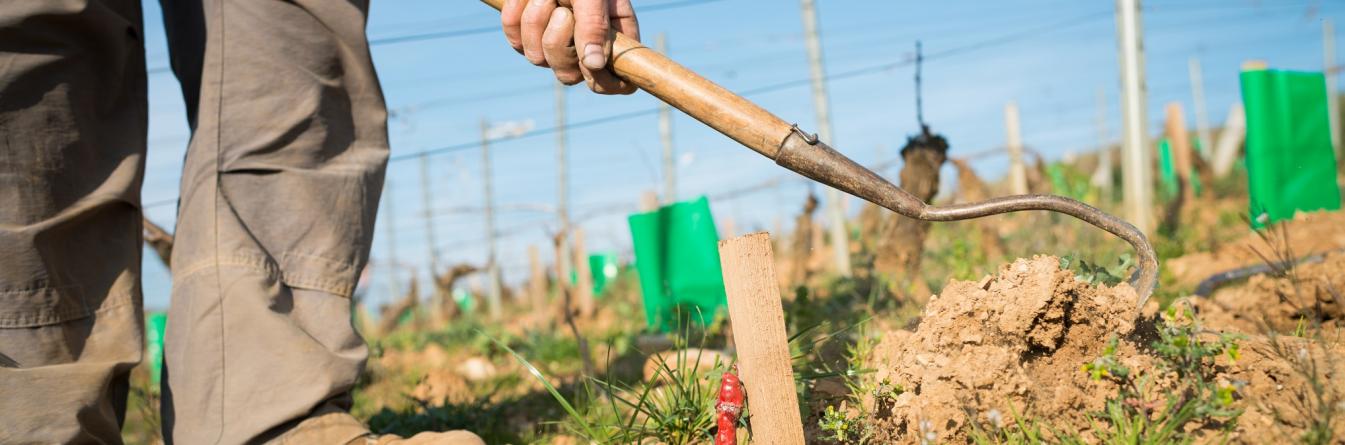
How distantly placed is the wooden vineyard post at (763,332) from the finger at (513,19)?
839 millimetres

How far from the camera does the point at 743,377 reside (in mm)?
1877

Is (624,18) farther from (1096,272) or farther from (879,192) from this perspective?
(1096,272)

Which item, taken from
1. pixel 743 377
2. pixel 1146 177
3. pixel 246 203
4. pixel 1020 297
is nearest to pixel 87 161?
pixel 246 203

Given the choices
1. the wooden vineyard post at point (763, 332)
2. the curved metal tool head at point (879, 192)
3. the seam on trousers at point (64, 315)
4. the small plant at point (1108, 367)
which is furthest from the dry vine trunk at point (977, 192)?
the seam on trousers at point (64, 315)

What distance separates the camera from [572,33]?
2.16m

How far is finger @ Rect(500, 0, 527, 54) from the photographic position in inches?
88.4

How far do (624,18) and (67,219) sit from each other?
1.46 meters

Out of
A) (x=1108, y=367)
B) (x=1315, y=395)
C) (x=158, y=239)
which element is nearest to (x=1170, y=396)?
(x=1108, y=367)

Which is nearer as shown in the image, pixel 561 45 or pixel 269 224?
pixel 561 45

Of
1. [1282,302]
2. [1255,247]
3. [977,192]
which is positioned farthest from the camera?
[977,192]

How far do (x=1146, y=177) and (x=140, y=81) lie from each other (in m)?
6.41

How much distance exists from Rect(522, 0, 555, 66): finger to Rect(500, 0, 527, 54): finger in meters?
0.03

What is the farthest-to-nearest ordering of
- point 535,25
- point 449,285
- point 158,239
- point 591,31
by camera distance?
point 449,285 → point 158,239 → point 535,25 → point 591,31

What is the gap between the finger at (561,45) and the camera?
2143 millimetres
